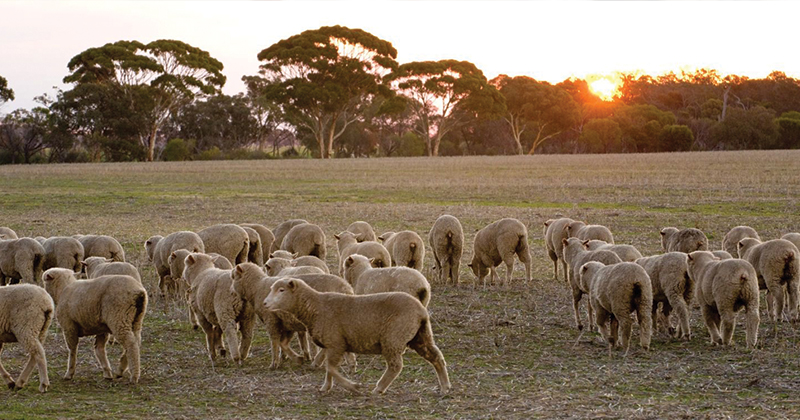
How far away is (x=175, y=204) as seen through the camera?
106 feet

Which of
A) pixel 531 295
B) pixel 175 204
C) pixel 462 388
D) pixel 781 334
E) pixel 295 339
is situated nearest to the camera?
pixel 462 388

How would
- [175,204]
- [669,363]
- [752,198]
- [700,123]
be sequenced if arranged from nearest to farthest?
[669,363] < [752,198] < [175,204] < [700,123]

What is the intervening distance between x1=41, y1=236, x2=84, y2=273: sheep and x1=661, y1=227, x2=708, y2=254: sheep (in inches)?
384

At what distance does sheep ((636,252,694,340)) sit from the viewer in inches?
431

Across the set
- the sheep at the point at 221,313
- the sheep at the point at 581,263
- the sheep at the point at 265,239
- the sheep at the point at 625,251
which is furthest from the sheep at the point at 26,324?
the sheep at the point at 625,251

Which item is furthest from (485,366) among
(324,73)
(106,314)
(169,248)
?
(324,73)

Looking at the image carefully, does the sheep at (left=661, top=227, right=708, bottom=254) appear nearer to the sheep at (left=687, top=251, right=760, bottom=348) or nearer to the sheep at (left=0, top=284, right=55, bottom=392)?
the sheep at (left=687, top=251, right=760, bottom=348)

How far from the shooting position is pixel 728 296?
1036cm

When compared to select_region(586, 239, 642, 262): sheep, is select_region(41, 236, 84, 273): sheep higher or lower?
lower

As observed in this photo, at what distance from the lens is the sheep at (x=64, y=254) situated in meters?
13.9

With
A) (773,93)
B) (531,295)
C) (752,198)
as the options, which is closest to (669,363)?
(531,295)

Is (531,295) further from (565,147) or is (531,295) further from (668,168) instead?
(565,147)

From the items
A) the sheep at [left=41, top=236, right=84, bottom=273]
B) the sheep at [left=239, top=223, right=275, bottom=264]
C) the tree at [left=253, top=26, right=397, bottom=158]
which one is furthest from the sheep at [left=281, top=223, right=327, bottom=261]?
the tree at [left=253, top=26, right=397, bottom=158]

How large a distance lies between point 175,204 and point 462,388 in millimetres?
25141
